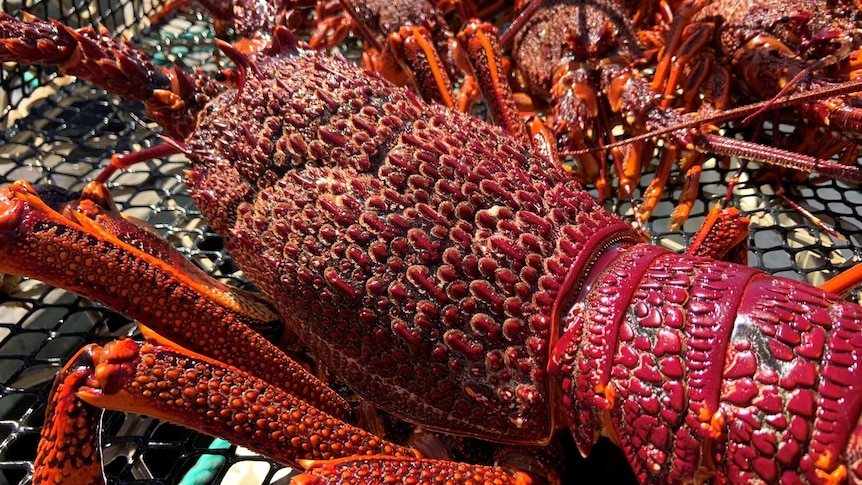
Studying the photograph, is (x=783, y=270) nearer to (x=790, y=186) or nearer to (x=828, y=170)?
(x=790, y=186)

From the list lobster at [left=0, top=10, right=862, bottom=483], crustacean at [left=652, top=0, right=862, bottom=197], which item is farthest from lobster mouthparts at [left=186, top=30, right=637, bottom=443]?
crustacean at [left=652, top=0, right=862, bottom=197]

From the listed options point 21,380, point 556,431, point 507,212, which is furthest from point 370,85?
point 21,380

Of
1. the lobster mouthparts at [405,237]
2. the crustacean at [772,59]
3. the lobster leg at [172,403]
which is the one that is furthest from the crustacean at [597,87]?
the lobster leg at [172,403]

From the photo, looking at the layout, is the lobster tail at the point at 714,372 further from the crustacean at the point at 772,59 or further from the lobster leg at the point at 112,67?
the lobster leg at the point at 112,67

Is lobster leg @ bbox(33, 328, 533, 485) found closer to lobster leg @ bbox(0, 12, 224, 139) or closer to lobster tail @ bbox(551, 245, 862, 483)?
lobster tail @ bbox(551, 245, 862, 483)

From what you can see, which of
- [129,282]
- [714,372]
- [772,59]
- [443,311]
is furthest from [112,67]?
[772,59]

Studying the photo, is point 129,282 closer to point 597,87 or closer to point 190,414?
point 190,414
